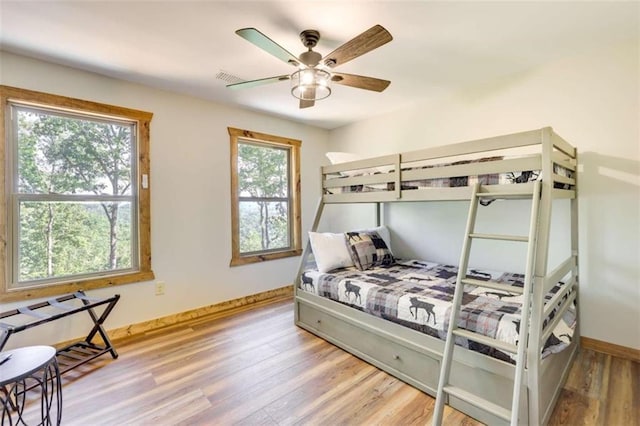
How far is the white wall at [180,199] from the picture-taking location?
2572 millimetres

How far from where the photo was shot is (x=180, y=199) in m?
3.18

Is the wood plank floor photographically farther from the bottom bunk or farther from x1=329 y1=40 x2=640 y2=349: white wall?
x1=329 y1=40 x2=640 y2=349: white wall

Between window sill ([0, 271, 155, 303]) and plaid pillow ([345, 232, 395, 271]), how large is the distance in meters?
2.07

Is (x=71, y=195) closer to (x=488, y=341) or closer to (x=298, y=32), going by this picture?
(x=298, y=32)

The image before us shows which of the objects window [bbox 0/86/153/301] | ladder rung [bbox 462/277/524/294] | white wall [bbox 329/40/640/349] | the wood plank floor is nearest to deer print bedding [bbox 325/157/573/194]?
white wall [bbox 329/40/640/349]

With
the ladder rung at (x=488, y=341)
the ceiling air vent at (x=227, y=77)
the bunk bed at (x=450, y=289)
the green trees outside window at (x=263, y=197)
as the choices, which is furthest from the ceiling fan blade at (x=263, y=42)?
the green trees outside window at (x=263, y=197)

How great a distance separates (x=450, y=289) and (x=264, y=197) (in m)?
2.55

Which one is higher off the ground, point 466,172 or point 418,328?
point 466,172

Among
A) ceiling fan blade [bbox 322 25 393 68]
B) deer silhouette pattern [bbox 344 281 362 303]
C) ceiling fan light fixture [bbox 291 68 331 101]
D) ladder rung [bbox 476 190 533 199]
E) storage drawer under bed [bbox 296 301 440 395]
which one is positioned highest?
ceiling fan blade [bbox 322 25 393 68]

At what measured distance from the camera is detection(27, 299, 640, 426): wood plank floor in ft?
5.59

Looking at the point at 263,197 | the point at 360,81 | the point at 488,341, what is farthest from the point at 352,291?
the point at 263,197

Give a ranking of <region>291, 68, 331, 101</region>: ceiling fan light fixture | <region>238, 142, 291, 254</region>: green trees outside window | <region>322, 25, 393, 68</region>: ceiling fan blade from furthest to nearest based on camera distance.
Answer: <region>238, 142, 291, 254</region>: green trees outside window → <region>291, 68, 331, 101</region>: ceiling fan light fixture → <region>322, 25, 393, 68</region>: ceiling fan blade

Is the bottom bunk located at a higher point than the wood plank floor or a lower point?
higher

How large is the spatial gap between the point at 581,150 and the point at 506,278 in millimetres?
1230
